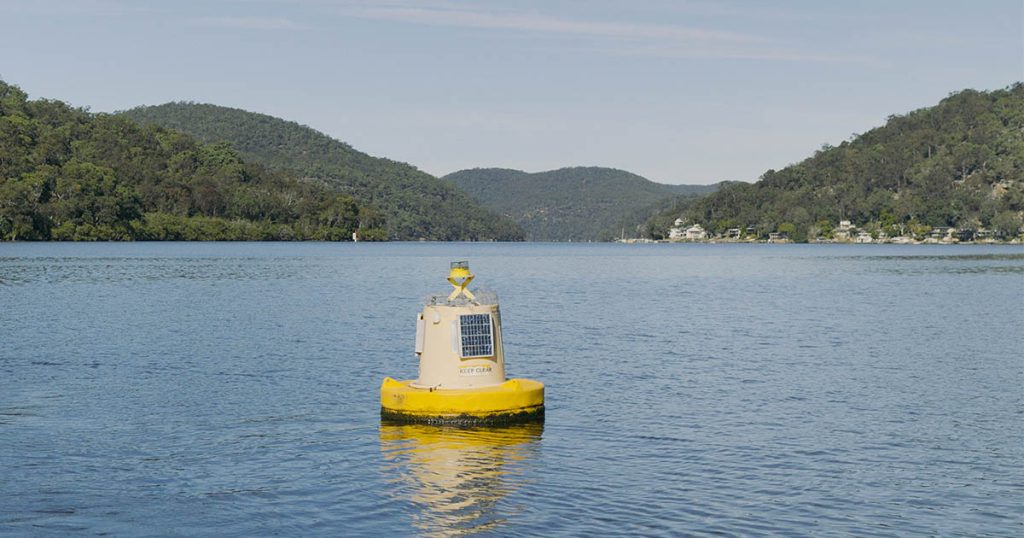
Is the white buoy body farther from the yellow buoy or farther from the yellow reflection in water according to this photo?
the yellow reflection in water

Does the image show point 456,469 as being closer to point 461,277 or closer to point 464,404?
point 464,404

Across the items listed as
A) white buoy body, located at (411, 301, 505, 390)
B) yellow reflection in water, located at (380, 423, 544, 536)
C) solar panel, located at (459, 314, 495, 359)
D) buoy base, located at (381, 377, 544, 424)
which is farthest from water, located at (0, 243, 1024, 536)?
solar panel, located at (459, 314, 495, 359)

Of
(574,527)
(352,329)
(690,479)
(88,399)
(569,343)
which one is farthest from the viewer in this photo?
(352,329)

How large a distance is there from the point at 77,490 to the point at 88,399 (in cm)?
1119

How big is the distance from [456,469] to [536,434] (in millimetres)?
4077

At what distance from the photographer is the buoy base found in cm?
2464

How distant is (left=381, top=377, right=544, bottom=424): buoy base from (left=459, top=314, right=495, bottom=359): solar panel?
0.83 m

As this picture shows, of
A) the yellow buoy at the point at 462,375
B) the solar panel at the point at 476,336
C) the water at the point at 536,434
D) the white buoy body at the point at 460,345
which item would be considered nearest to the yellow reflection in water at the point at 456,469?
the water at the point at 536,434

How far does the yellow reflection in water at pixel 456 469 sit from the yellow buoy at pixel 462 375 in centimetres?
37

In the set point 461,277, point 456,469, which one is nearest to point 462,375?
point 461,277

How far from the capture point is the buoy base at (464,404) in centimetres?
2464

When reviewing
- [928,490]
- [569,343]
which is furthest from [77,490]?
[569,343]

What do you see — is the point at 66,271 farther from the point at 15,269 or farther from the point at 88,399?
the point at 88,399

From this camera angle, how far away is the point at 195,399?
99.2ft
